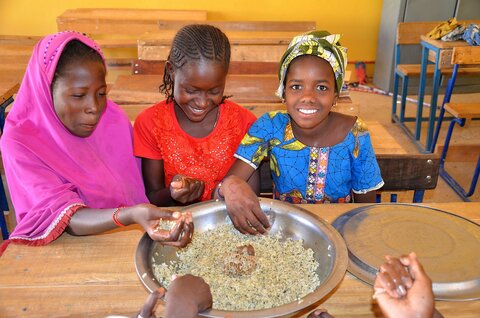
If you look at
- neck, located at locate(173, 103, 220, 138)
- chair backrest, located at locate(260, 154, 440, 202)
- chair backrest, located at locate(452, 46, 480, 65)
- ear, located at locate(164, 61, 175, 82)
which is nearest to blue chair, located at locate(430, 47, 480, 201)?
chair backrest, located at locate(452, 46, 480, 65)

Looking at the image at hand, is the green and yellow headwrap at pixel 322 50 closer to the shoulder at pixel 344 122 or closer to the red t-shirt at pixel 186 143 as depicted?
the shoulder at pixel 344 122

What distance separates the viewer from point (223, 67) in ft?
5.43

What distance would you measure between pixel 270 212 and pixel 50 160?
2.41 ft

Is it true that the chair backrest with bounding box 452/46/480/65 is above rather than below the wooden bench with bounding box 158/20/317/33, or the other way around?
below

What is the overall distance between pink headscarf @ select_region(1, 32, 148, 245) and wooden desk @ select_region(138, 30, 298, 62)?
2.09 metres

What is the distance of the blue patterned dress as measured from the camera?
5.56 feet

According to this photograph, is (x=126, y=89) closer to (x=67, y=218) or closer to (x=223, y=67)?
(x=223, y=67)

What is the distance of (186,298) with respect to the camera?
2.92ft

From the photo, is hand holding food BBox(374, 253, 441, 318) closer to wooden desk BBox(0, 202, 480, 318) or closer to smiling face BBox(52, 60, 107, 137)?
wooden desk BBox(0, 202, 480, 318)

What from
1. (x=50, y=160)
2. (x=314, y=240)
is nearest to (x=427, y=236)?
(x=314, y=240)

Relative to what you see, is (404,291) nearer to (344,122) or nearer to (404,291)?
(404,291)

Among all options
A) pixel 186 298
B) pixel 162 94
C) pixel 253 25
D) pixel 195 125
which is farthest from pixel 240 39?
pixel 186 298

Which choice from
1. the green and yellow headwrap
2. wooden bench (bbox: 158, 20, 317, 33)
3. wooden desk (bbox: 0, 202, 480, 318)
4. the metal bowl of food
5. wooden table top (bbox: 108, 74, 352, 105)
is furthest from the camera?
wooden bench (bbox: 158, 20, 317, 33)

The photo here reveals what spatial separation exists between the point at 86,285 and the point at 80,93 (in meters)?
0.62
